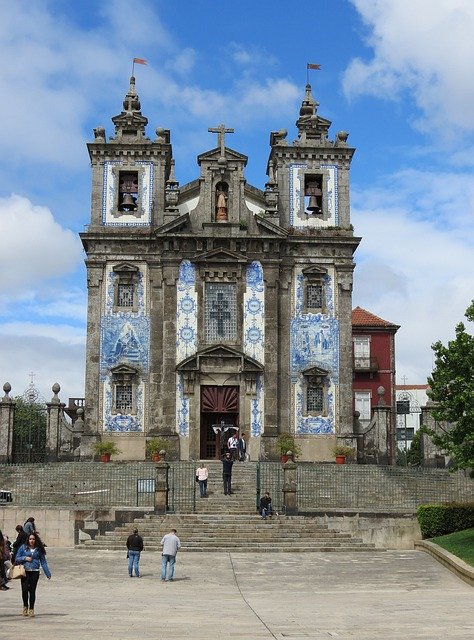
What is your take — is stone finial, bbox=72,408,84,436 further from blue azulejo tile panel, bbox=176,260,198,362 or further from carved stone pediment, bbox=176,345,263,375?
blue azulejo tile panel, bbox=176,260,198,362

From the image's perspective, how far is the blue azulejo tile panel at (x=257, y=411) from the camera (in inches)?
1572

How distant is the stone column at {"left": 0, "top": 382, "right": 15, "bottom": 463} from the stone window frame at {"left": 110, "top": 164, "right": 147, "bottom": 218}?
9440 mm

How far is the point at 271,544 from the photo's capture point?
26828 mm

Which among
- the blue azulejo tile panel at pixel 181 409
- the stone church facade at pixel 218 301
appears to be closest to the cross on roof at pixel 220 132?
the stone church facade at pixel 218 301

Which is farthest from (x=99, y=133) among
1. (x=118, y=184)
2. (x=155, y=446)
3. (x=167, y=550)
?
(x=167, y=550)

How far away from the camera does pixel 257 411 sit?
40.1 m

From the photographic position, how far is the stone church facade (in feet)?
132

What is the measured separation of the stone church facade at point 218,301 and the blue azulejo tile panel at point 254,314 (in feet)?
0.14

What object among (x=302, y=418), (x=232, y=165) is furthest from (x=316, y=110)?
(x=302, y=418)

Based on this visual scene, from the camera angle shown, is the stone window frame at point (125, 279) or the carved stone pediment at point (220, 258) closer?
the carved stone pediment at point (220, 258)

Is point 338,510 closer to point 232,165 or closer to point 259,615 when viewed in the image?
point 259,615

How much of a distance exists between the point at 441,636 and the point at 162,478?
57.3ft

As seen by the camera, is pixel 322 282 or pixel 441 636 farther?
pixel 322 282

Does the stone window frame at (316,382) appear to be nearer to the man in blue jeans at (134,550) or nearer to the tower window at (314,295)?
the tower window at (314,295)
